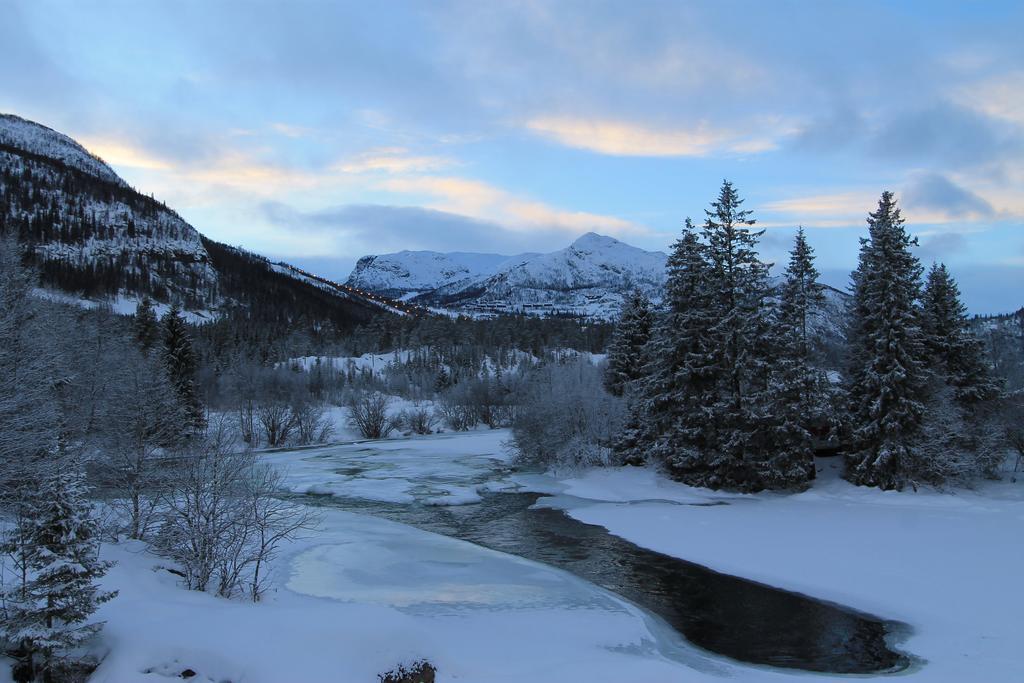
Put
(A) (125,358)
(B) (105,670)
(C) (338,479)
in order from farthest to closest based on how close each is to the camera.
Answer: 1. (A) (125,358)
2. (C) (338,479)
3. (B) (105,670)

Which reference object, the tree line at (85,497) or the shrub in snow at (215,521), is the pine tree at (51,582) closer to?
the tree line at (85,497)

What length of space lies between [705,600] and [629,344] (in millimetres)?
26200

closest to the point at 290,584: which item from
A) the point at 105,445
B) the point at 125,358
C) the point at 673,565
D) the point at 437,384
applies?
the point at 105,445

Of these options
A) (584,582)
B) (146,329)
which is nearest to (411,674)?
(584,582)

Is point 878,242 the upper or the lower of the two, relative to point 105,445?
upper

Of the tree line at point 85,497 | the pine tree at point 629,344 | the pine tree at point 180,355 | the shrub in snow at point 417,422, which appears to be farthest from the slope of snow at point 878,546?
the shrub in snow at point 417,422

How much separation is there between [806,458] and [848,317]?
25.3 feet

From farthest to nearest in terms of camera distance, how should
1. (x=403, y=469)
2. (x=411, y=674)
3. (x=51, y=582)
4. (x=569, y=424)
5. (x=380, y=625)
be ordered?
(x=403, y=469) → (x=569, y=424) → (x=380, y=625) → (x=411, y=674) → (x=51, y=582)

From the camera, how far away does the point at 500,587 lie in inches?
730

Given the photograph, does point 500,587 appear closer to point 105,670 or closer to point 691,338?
point 105,670

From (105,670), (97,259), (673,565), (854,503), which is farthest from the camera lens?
(97,259)

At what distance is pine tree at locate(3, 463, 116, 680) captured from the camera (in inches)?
345

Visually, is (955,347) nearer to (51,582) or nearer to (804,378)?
(804,378)

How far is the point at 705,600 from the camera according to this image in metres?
18.4
